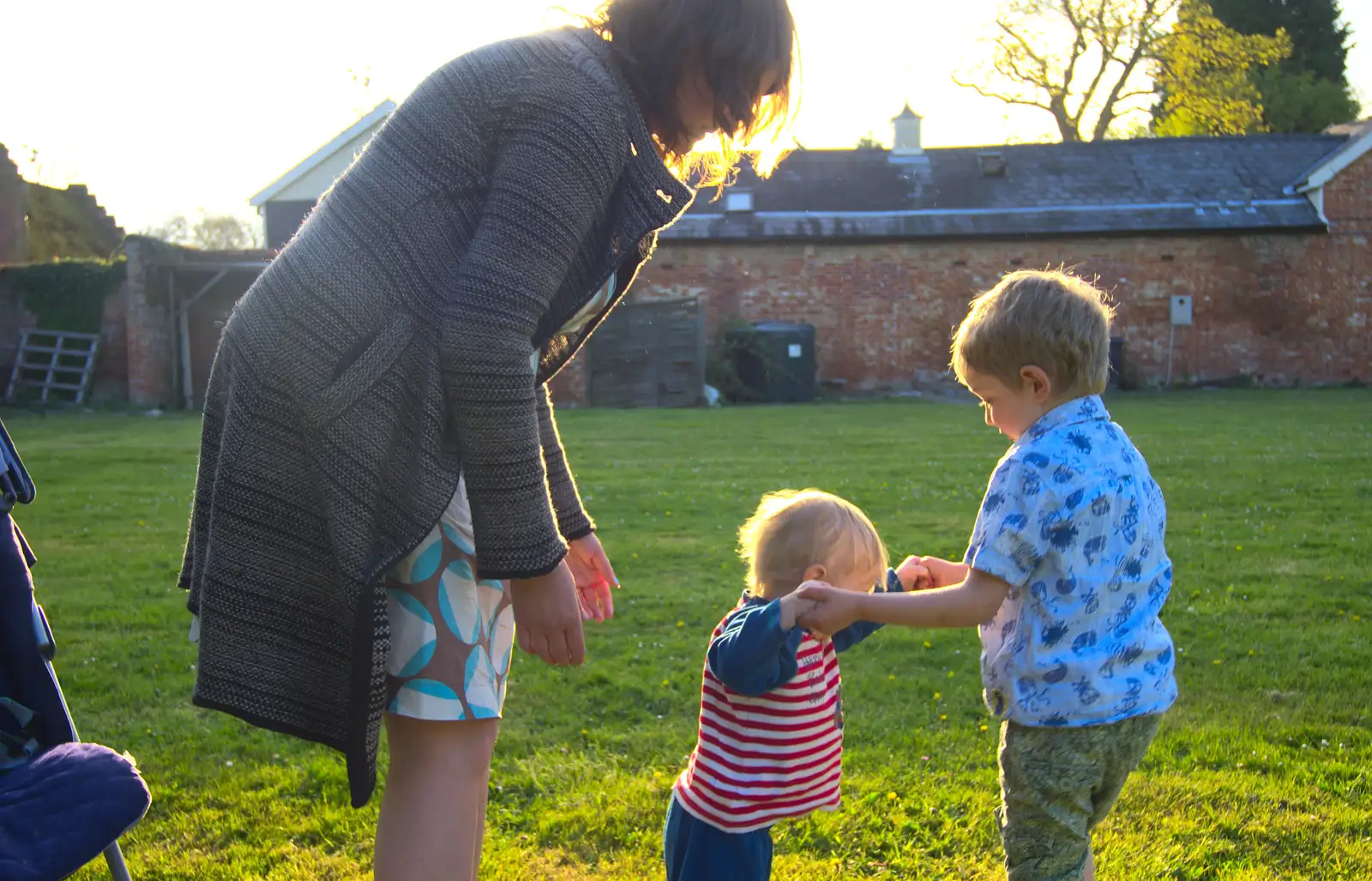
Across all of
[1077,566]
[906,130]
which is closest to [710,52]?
[1077,566]

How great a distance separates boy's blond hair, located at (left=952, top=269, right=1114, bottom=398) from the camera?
2219 millimetres

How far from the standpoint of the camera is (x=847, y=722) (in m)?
4.20

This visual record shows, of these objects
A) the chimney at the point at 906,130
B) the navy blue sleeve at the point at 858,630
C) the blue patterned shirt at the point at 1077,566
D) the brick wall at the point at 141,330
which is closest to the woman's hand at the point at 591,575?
the navy blue sleeve at the point at 858,630

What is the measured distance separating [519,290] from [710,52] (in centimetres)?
54

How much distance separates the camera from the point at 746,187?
89.8 ft

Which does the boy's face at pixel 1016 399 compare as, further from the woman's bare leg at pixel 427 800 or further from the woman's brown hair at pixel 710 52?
the woman's bare leg at pixel 427 800

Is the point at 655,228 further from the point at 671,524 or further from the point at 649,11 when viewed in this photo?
the point at 671,524

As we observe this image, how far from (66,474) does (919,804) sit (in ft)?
37.0

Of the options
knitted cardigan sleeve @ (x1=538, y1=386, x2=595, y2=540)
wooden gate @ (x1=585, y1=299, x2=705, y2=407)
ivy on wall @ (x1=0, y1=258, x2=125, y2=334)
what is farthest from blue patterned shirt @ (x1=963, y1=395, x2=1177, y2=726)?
ivy on wall @ (x1=0, y1=258, x2=125, y2=334)

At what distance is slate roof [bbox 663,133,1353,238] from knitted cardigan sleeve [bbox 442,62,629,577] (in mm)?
24460

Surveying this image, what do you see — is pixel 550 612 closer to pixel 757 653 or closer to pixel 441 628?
pixel 441 628

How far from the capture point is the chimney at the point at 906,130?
1168 inches

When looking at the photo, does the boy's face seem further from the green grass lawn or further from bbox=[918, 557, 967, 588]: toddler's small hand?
the green grass lawn

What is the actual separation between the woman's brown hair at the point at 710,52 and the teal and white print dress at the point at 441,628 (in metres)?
0.40
